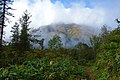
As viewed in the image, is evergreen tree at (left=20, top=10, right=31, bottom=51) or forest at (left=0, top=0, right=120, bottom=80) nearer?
forest at (left=0, top=0, right=120, bottom=80)

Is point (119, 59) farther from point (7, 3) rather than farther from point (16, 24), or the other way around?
point (16, 24)

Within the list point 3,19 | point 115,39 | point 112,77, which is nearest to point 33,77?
point 112,77

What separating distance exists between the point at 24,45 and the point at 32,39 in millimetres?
4162

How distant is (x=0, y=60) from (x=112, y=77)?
17.6 m

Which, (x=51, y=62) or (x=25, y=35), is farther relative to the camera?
(x=25, y=35)

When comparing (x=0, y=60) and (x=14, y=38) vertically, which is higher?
(x=14, y=38)

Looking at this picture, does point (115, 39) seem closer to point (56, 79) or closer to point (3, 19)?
point (56, 79)

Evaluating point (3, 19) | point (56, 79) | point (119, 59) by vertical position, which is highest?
point (3, 19)

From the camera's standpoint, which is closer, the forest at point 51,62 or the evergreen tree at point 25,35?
the forest at point 51,62

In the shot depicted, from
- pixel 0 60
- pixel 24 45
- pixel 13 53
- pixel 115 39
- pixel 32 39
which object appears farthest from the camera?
pixel 32 39

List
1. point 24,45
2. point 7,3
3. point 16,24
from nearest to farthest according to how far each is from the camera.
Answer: point 7,3 → point 24,45 → point 16,24

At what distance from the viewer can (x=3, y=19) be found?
35.7 metres

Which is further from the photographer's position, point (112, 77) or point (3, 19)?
point (3, 19)

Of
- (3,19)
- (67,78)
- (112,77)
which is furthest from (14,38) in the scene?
(112,77)
